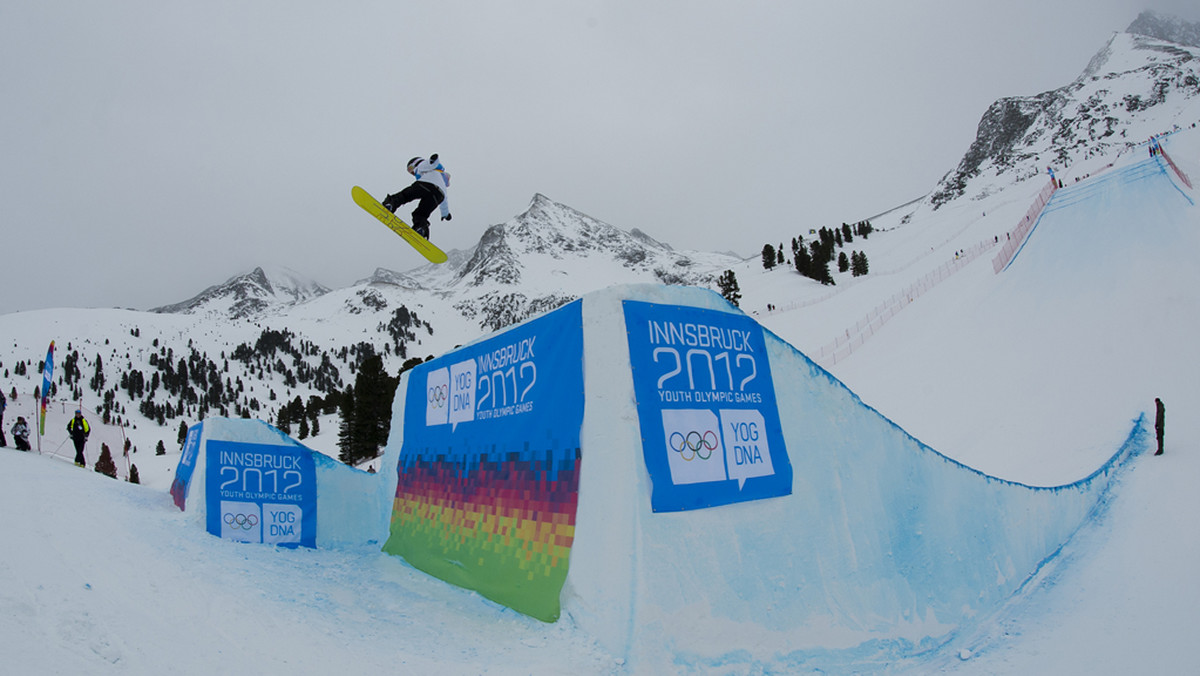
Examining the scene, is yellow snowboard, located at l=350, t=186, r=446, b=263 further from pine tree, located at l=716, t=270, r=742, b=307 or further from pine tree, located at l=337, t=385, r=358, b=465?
pine tree, located at l=716, t=270, r=742, b=307

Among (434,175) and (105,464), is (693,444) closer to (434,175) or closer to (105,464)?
(434,175)

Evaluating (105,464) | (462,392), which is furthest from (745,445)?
(105,464)

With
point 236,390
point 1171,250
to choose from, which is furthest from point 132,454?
point 236,390

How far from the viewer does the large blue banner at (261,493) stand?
8.69 meters

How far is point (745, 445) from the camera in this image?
4.83 metres

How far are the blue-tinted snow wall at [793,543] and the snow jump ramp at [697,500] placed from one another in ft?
0.05

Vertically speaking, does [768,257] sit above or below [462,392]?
above

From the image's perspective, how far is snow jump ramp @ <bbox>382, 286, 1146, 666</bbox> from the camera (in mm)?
4098

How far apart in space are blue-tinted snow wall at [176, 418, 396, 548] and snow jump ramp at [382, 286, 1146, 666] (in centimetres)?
337

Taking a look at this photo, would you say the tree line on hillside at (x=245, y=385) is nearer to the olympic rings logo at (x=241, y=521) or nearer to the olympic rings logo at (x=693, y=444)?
the olympic rings logo at (x=241, y=521)

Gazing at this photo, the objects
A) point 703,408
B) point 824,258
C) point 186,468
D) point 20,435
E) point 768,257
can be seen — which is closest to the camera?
point 703,408

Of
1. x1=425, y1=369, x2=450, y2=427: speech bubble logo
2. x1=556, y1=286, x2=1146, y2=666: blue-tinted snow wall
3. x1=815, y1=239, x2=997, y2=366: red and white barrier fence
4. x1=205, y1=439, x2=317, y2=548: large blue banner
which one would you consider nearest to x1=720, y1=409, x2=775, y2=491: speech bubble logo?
x1=556, y1=286, x2=1146, y2=666: blue-tinted snow wall

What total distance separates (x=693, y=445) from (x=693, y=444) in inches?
0.4

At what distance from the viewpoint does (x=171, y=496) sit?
11250mm
